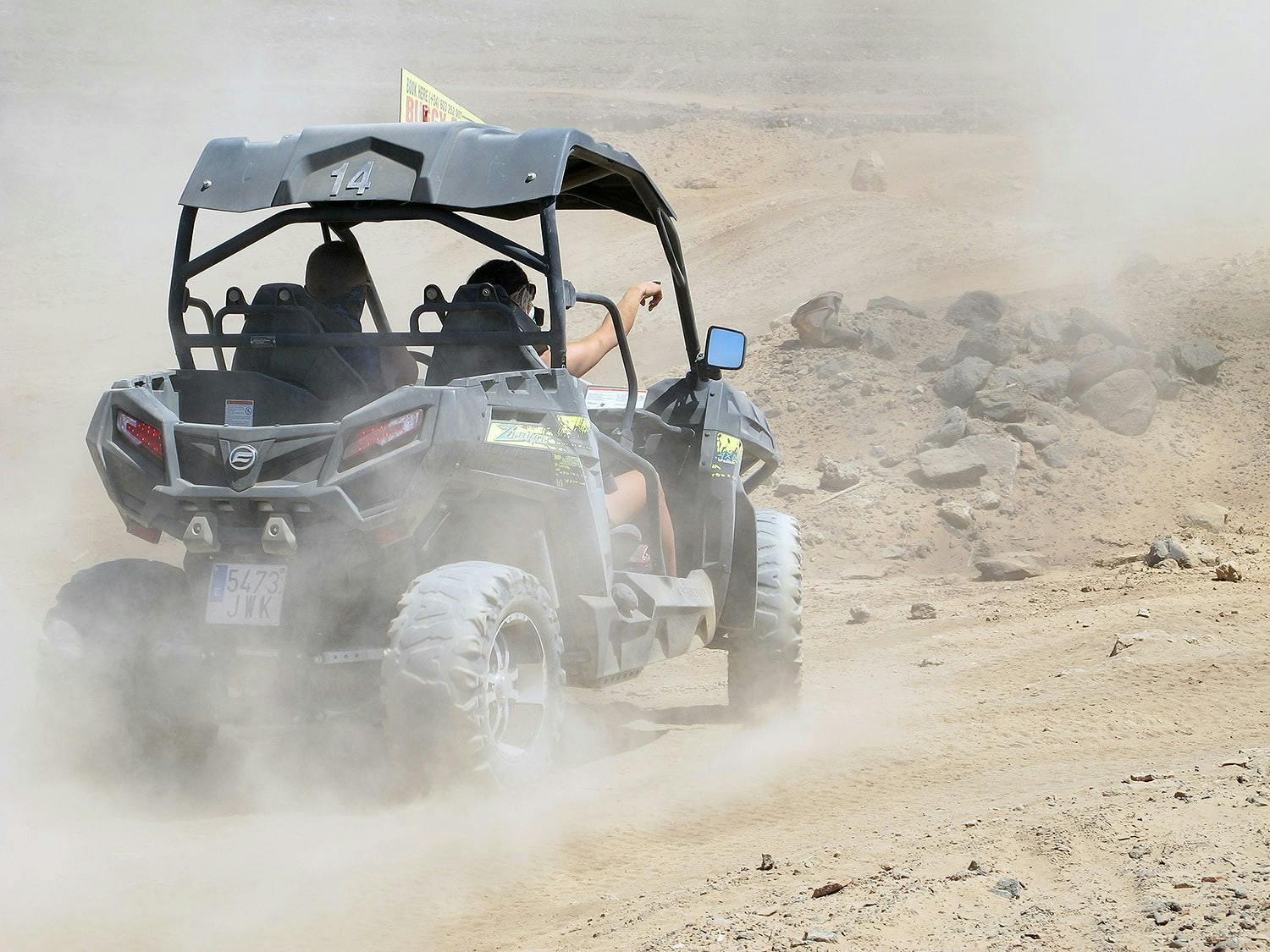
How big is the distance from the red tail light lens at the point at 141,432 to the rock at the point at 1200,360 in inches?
417

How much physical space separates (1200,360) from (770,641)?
808 centimetres

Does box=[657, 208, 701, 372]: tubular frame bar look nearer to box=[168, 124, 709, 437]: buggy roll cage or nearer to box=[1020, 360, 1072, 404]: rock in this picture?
box=[168, 124, 709, 437]: buggy roll cage

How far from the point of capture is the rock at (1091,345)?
41.5ft

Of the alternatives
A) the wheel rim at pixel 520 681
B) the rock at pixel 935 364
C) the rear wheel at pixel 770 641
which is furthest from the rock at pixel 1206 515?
the wheel rim at pixel 520 681

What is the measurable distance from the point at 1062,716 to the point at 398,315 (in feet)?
53.1

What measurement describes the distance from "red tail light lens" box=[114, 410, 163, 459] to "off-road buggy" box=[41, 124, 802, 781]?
0.5 inches

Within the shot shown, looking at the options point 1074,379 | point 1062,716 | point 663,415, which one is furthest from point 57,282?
point 1062,716

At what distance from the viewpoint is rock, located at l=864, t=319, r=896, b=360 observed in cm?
1336

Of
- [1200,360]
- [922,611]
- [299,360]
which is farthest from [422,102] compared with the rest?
[299,360]

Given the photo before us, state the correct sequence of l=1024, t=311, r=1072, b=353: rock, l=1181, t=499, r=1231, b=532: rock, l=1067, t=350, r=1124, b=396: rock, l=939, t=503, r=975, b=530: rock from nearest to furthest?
l=1181, t=499, r=1231, b=532: rock → l=939, t=503, r=975, b=530: rock → l=1067, t=350, r=1124, b=396: rock → l=1024, t=311, r=1072, b=353: rock

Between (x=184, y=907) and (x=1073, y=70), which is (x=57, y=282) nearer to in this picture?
(x=184, y=907)

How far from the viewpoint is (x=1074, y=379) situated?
12.4 m

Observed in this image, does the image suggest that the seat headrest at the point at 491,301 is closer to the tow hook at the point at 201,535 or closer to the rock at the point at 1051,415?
the tow hook at the point at 201,535

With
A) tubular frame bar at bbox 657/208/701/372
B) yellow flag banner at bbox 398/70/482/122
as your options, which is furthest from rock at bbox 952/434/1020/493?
yellow flag banner at bbox 398/70/482/122
